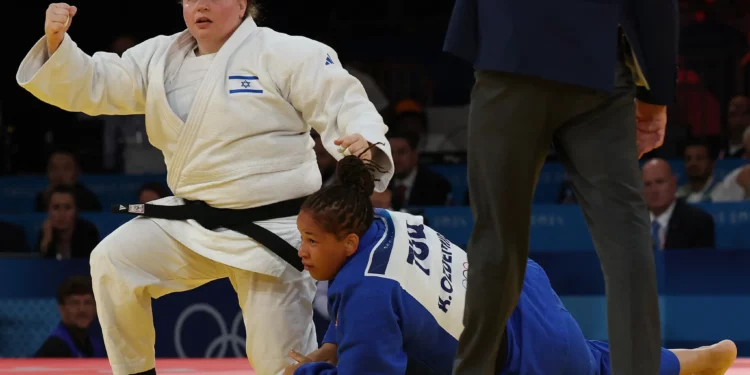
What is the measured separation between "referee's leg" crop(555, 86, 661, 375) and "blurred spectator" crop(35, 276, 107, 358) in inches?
138

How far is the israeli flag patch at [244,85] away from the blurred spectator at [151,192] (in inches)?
124

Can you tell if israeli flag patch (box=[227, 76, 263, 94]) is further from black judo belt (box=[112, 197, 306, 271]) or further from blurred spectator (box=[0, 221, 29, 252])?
blurred spectator (box=[0, 221, 29, 252])

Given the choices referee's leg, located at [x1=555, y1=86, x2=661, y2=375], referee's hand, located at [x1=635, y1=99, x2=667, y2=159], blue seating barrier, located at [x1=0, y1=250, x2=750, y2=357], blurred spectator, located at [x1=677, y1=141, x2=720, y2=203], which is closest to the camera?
referee's leg, located at [x1=555, y1=86, x2=661, y2=375]

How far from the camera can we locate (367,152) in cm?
262

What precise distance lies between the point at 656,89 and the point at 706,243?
3.40m

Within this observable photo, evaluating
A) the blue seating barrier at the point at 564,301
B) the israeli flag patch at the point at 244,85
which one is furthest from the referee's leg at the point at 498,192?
the blue seating barrier at the point at 564,301

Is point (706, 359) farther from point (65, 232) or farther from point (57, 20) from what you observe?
point (65, 232)

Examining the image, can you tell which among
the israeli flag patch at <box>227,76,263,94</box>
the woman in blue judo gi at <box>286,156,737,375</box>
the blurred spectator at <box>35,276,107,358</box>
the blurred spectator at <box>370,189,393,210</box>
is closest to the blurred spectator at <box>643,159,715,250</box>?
the blurred spectator at <box>370,189,393,210</box>

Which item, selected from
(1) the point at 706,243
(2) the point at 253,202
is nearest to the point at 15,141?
(1) the point at 706,243

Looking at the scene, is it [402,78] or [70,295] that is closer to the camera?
[70,295]

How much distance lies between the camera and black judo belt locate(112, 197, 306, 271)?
276cm

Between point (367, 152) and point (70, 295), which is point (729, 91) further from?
point (367, 152)

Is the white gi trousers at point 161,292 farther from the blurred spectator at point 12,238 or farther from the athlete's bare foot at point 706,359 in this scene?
Answer: the blurred spectator at point 12,238

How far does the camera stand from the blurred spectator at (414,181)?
6.16 metres
